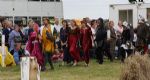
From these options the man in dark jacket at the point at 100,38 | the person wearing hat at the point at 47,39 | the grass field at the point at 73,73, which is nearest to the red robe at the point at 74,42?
the grass field at the point at 73,73

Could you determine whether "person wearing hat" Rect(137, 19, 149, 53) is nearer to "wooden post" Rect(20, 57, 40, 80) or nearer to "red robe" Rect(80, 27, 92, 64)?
"red robe" Rect(80, 27, 92, 64)

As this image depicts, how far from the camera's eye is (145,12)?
32969 mm

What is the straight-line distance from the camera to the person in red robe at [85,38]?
70.9 feet

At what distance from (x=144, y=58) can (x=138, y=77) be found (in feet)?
1.78

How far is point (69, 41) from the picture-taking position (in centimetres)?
2161

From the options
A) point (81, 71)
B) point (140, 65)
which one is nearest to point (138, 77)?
point (140, 65)

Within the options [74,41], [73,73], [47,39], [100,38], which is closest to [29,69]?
[73,73]

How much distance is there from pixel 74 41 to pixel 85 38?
26.5 inches

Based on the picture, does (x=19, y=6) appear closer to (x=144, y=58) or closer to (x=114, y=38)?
(x=114, y=38)

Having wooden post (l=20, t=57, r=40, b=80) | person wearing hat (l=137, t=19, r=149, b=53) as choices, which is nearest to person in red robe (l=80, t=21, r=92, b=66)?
person wearing hat (l=137, t=19, r=149, b=53)

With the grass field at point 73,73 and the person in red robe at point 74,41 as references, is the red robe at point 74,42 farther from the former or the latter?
the grass field at point 73,73

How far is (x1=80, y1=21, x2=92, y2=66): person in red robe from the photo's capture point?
21622 millimetres

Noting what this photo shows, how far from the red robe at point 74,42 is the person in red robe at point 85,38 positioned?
9.8 inches

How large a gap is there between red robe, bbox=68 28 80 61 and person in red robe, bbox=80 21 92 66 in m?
0.25
